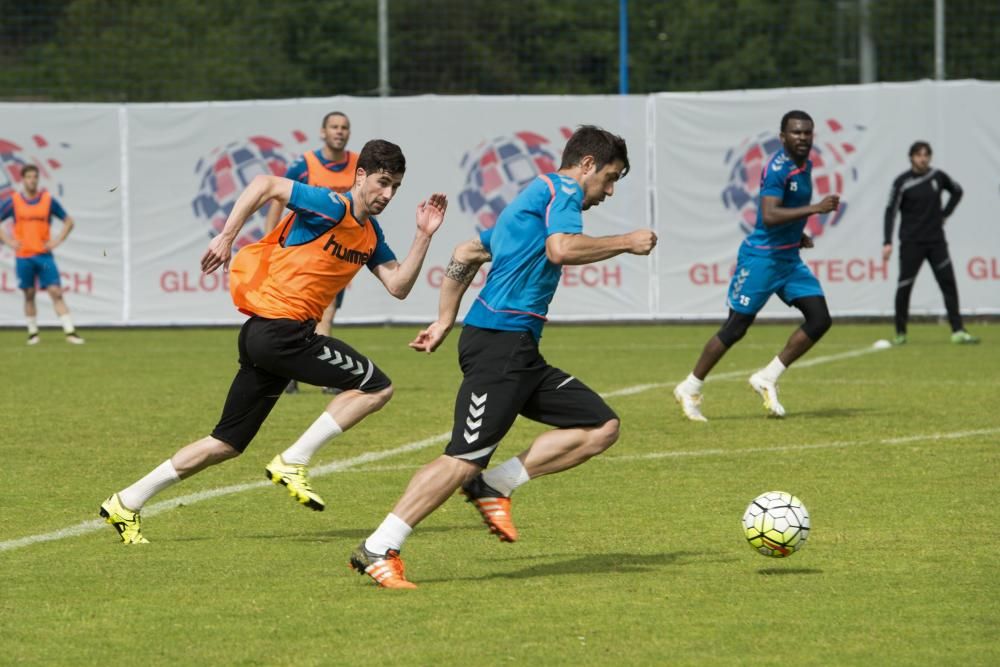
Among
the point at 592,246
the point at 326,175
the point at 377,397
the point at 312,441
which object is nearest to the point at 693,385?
the point at 326,175

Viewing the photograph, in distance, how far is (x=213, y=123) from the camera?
23.6 m

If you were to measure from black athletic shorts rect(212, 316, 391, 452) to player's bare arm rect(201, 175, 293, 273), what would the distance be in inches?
19.1

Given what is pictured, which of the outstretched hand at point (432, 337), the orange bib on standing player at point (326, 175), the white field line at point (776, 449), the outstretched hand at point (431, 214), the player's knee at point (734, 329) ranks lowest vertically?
the white field line at point (776, 449)

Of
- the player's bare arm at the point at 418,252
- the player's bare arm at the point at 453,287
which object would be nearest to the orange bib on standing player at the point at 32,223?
the player's bare arm at the point at 418,252

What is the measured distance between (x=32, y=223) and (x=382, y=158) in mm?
15308

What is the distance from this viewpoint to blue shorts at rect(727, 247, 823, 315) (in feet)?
41.9

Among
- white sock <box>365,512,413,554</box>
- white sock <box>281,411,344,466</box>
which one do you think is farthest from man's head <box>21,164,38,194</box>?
white sock <box>365,512,413,554</box>

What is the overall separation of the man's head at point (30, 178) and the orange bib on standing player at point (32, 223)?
0.58ft

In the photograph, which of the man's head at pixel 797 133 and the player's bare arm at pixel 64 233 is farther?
the player's bare arm at pixel 64 233

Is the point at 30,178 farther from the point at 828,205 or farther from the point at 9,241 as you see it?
the point at 828,205

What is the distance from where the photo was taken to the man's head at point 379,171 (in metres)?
7.81

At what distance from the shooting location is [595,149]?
704 cm

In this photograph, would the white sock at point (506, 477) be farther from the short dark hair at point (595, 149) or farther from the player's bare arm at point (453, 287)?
the short dark hair at point (595, 149)

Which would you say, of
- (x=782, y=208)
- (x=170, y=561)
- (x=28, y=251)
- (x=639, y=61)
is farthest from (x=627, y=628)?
(x=639, y=61)
